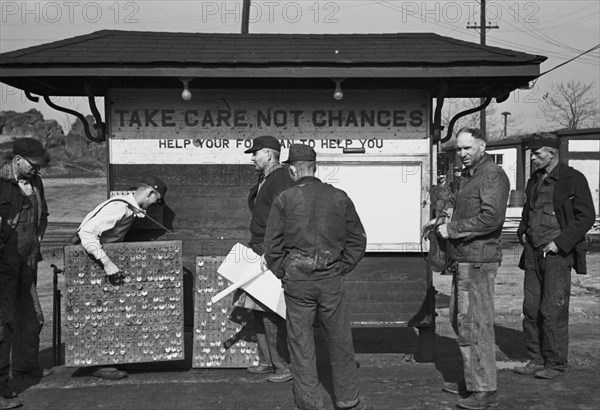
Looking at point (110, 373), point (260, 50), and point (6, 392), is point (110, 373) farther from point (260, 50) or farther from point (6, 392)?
point (260, 50)

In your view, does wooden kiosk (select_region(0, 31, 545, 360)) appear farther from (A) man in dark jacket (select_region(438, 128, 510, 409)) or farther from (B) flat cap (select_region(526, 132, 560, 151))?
(A) man in dark jacket (select_region(438, 128, 510, 409))

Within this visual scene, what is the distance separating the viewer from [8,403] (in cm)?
580

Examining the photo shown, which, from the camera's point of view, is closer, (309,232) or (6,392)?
(309,232)

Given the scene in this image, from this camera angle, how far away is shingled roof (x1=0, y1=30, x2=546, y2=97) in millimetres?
6574

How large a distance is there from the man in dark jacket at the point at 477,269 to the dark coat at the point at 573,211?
3.49ft

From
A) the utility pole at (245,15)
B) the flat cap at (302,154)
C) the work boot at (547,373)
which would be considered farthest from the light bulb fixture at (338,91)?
the utility pole at (245,15)

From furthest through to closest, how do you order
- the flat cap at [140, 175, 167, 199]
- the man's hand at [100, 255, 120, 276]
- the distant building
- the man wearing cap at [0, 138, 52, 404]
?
the distant building → the flat cap at [140, 175, 167, 199] → the man's hand at [100, 255, 120, 276] → the man wearing cap at [0, 138, 52, 404]

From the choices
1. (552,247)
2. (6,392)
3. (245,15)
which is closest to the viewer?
(6,392)

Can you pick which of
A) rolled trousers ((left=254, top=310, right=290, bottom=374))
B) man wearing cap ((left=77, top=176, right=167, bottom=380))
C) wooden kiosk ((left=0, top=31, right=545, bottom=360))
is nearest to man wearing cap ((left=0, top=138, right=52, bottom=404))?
man wearing cap ((left=77, top=176, right=167, bottom=380))

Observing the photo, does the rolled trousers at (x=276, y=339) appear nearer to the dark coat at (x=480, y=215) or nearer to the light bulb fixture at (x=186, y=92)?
the dark coat at (x=480, y=215)

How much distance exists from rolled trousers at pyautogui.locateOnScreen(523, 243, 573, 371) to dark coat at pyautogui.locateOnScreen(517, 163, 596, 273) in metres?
0.11

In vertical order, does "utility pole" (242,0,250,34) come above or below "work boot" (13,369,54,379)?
above

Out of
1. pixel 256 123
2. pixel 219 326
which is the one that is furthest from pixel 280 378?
pixel 256 123

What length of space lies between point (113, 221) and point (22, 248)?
810 millimetres
